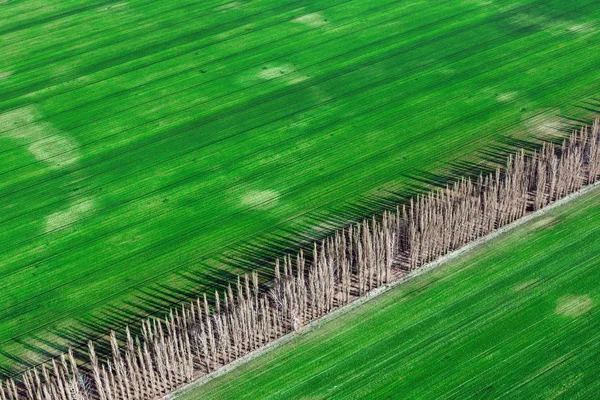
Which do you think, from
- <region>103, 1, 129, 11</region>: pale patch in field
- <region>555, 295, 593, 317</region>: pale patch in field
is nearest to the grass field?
<region>103, 1, 129, 11</region>: pale patch in field

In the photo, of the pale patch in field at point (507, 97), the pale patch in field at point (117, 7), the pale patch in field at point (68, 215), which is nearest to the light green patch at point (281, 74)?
the pale patch in field at point (507, 97)

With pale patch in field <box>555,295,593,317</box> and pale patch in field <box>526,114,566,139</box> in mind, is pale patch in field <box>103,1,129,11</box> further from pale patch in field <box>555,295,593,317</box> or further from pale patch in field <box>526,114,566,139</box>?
pale patch in field <box>555,295,593,317</box>

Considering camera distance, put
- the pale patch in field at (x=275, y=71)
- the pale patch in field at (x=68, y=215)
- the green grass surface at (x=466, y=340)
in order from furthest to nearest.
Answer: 1. the pale patch in field at (x=275, y=71)
2. the pale patch in field at (x=68, y=215)
3. the green grass surface at (x=466, y=340)

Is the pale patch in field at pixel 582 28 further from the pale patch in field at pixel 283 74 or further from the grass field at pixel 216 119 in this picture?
the pale patch in field at pixel 283 74

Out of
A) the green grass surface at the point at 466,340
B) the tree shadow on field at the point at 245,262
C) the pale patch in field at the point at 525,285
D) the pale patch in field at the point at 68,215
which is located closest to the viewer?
the green grass surface at the point at 466,340

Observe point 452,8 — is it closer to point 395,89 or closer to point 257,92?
point 395,89

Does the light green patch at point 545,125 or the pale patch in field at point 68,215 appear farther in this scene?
the light green patch at point 545,125
